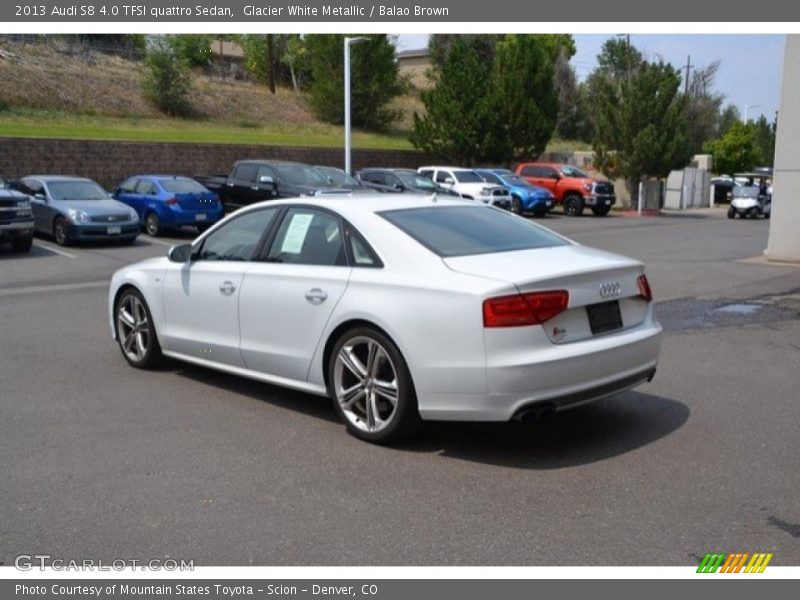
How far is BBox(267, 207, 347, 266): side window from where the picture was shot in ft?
20.9

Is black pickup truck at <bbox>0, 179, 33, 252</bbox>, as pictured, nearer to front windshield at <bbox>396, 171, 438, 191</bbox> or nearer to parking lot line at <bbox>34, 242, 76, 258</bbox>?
parking lot line at <bbox>34, 242, 76, 258</bbox>

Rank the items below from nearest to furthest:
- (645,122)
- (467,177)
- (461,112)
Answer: (467,177) < (645,122) < (461,112)

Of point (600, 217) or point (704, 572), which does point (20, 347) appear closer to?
point (704, 572)

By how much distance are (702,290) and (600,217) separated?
74.6 ft

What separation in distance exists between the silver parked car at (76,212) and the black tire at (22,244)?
3.43ft

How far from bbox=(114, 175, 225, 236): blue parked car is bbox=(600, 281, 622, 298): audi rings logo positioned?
17842mm

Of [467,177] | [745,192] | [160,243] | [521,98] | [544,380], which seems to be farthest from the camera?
[521,98]

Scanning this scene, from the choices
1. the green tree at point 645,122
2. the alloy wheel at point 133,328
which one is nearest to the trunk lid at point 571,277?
the alloy wheel at point 133,328

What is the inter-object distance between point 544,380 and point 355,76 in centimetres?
4806

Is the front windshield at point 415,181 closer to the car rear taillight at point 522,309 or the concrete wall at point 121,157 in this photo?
the concrete wall at point 121,157

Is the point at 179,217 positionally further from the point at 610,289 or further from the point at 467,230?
the point at 610,289

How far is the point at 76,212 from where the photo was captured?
1998cm

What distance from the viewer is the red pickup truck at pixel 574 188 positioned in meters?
35.7

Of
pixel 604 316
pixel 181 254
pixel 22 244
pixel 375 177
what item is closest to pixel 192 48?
pixel 375 177
